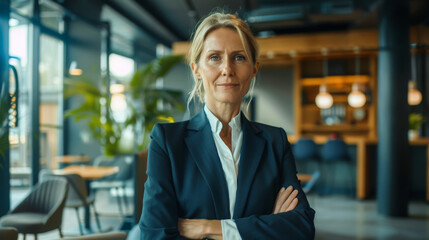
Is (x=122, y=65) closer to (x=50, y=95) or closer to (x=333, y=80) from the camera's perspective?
(x=50, y=95)

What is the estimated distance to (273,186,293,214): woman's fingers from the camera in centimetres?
123

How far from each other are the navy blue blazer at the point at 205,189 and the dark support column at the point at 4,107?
1.85m

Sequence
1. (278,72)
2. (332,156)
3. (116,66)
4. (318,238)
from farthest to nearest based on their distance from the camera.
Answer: (278,72) → (116,66) → (332,156) → (318,238)

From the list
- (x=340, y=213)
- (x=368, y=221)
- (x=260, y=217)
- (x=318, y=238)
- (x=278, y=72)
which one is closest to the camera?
(x=260, y=217)

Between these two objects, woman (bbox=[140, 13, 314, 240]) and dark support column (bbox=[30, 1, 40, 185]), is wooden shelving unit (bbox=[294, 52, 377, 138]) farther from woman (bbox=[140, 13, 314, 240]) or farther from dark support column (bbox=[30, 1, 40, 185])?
woman (bbox=[140, 13, 314, 240])

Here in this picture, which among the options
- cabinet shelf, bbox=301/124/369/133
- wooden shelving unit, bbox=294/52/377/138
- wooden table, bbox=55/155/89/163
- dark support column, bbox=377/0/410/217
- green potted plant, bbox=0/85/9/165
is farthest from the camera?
cabinet shelf, bbox=301/124/369/133

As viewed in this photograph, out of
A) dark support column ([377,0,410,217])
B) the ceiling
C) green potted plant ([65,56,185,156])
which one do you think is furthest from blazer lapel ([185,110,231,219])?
dark support column ([377,0,410,217])

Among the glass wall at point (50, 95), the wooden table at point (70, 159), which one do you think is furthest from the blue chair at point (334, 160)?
the glass wall at point (50, 95)

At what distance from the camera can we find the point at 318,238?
13.8 ft

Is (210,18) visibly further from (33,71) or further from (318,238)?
(33,71)

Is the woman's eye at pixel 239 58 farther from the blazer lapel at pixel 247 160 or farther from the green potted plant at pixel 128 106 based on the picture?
the green potted plant at pixel 128 106

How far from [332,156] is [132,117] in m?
3.59

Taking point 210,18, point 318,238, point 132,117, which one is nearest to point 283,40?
point 132,117

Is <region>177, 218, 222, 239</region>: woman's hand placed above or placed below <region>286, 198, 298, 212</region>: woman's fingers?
below
